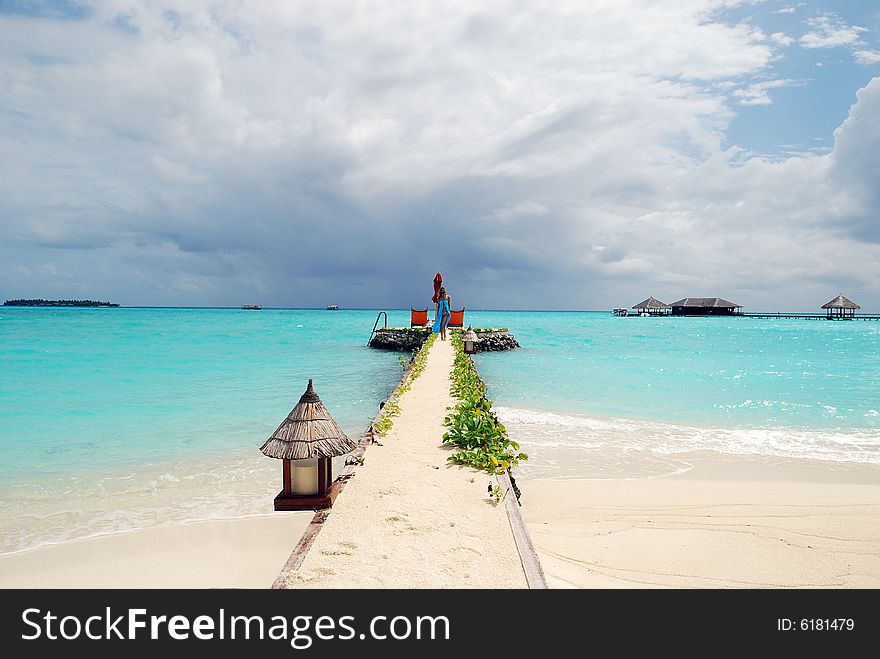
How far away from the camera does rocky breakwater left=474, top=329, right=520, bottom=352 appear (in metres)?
30.3

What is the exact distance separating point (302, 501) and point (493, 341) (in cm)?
2681

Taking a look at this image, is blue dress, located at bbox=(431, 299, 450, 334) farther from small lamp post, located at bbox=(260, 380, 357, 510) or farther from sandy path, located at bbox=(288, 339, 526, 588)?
small lamp post, located at bbox=(260, 380, 357, 510)

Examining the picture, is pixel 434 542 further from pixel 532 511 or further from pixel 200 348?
pixel 200 348

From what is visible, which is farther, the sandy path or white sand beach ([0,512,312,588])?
white sand beach ([0,512,312,588])

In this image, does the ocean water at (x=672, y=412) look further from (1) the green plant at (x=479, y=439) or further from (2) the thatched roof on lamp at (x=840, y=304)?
(2) the thatched roof on lamp at (x=840, y=304)

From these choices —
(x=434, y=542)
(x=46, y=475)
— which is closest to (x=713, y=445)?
(x=434, y=542)

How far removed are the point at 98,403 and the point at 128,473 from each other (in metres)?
8.09

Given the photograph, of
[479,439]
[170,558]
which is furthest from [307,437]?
[479,439]

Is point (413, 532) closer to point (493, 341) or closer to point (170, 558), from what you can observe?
point (170, 558)

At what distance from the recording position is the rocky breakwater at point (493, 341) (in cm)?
3029

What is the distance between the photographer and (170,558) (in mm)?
4887

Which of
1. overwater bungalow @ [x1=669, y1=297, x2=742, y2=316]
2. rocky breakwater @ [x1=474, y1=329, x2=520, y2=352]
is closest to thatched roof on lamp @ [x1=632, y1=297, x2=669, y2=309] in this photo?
overwater bungalow @ [x1=669, y1=297, x2=742, y2=316]

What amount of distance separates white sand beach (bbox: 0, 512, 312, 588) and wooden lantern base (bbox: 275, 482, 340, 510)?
541 millimetres

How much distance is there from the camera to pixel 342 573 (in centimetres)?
374
